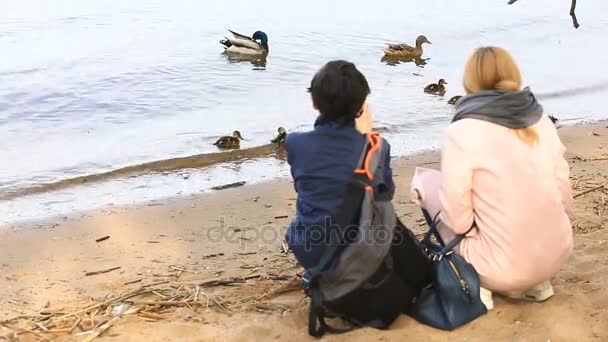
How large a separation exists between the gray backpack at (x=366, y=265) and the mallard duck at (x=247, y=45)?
11795mm

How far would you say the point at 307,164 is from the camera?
3.48 metres

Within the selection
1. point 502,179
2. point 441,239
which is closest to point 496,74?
point 502,179

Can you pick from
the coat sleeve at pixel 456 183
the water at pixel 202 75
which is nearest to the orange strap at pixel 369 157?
the coat sleeve at pixel 456 183

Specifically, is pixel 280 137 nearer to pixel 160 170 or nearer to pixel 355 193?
pixel 160 170

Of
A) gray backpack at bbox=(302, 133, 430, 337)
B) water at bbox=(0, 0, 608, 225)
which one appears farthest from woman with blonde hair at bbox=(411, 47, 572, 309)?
water at bbox=(0, 0, 608, 225)

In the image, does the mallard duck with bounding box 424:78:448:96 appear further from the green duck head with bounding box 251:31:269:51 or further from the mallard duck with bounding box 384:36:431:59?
the green duck head with bounding box 251:31:269:51

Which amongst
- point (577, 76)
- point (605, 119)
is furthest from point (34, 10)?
point (605, 119)

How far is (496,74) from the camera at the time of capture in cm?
354

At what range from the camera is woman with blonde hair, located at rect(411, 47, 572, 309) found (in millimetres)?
3486

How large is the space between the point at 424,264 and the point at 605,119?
7.12 meters

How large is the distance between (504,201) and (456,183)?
0.23 meters

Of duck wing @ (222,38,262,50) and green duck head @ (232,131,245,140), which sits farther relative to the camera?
duck wing @ (222,38,262,50)

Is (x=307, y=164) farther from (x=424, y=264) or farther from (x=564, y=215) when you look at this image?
(x=564, y=215)

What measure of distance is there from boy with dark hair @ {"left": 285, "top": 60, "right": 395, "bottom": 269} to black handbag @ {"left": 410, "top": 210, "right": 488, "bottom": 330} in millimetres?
444
